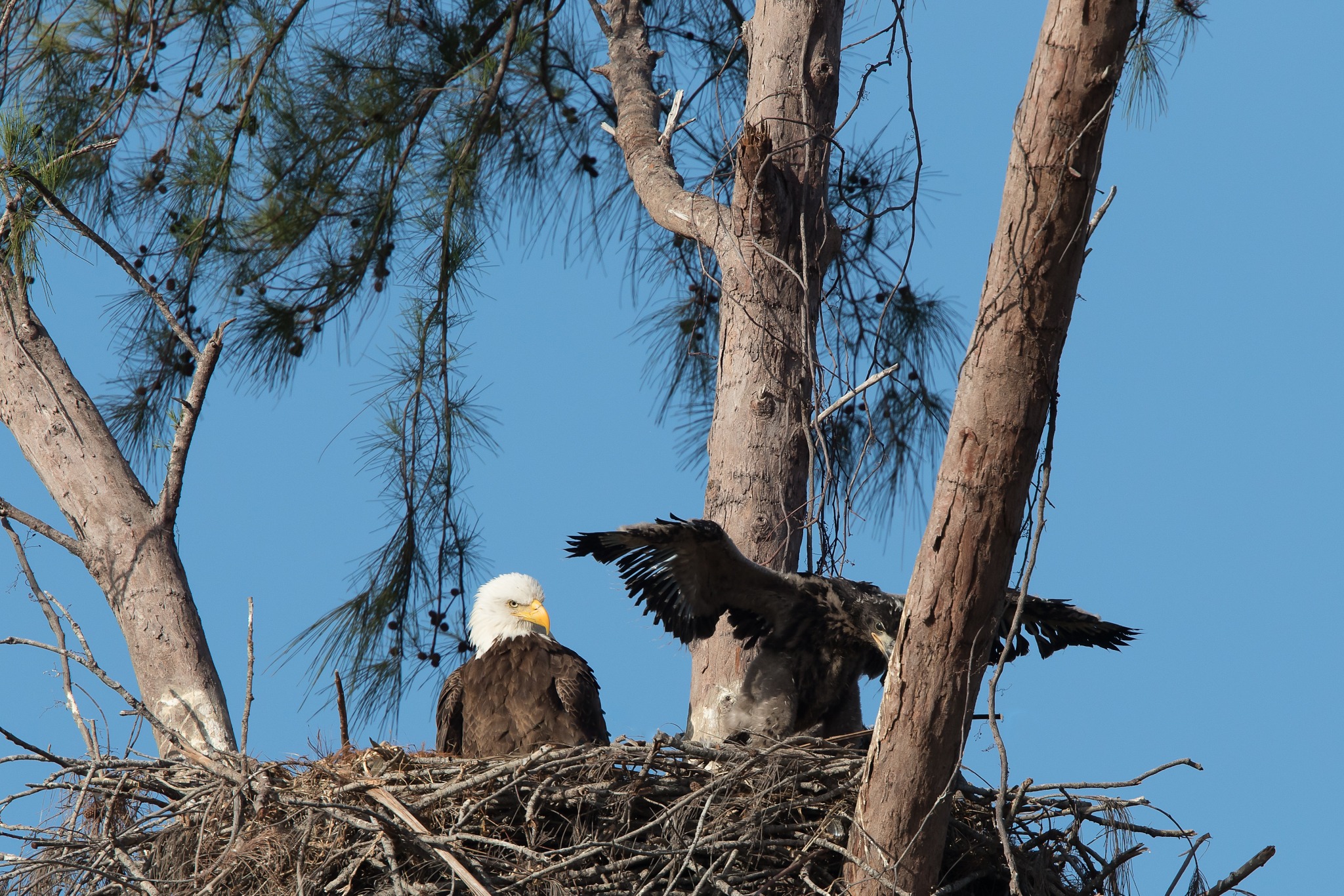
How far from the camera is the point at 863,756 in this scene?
3709 millimetres

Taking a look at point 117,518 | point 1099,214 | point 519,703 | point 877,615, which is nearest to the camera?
point 1099,214

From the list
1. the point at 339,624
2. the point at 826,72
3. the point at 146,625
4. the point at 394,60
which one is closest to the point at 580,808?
the point at 146,625

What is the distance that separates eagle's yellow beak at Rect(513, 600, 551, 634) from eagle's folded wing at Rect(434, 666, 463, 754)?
1.25 ft

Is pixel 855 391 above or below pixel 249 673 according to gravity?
above

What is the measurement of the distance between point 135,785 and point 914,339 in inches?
153

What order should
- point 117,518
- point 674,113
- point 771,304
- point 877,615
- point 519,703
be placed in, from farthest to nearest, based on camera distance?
point 674,113
point 771,304
point 117,518
point 519,703
point 877,615

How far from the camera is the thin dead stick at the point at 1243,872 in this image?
11.1 feet

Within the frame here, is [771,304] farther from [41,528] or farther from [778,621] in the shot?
[41,528]

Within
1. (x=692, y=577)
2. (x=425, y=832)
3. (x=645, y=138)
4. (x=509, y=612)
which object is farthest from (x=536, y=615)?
(x=645, y=138)

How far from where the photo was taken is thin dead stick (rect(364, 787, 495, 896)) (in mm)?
3176

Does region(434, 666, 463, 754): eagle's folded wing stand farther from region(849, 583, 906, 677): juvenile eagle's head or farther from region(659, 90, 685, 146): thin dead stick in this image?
region(659, 90, 685, 146): thin dead stick

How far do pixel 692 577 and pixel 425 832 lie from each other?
1.25 meters

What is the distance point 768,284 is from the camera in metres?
5.02

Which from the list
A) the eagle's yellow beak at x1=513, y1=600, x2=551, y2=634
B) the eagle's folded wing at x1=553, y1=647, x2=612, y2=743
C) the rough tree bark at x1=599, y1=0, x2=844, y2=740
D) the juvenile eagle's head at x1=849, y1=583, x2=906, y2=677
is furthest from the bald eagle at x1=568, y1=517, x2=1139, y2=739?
the eagle's yellow beak at x1=513, y1=600, x2=551, y2=634
